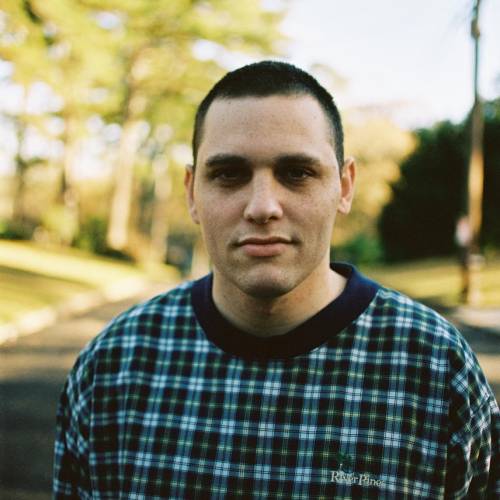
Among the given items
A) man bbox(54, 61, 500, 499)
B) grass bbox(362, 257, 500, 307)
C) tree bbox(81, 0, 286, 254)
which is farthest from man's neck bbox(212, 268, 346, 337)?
tree bbox(81, 0, 286, 254)

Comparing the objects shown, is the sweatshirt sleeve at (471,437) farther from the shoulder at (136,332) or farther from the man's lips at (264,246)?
the shoulder at (136,332)

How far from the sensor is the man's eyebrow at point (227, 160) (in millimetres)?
1805

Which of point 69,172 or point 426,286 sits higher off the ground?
point 69,172

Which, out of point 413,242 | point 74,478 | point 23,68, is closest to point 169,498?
point 74,478

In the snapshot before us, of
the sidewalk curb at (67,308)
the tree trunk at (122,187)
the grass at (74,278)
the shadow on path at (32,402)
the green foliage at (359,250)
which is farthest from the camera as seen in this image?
the green foliage at (359,250)

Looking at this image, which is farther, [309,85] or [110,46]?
[110,46]

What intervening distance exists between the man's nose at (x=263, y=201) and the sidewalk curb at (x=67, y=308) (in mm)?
8942

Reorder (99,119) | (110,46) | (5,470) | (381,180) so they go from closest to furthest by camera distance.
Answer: (5,470) < (110,46) < (99,119) < (381,180)

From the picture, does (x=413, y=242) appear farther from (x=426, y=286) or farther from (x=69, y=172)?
(x=69, y=172)

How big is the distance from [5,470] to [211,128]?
407 centimetres

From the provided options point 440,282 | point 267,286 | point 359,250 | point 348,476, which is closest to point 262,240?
point 267,286

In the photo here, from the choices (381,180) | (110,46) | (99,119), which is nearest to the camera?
(110,46)

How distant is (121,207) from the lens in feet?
106

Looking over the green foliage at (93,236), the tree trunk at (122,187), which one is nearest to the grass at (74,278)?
the green foliage at (93,236)
